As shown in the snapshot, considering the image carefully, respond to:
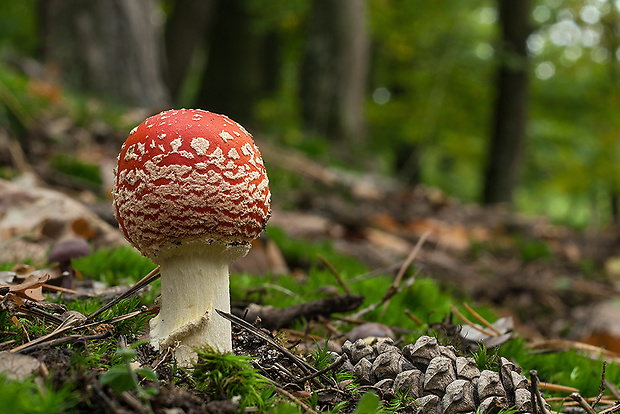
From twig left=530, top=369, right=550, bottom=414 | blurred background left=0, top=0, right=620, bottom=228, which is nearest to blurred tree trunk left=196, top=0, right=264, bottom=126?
blurred background left=0, top=0, right=620, bottom=228

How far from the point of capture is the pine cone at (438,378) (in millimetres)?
1668

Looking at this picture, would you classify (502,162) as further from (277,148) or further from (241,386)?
(241,386)

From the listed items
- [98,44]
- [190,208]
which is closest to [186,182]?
[190,208]

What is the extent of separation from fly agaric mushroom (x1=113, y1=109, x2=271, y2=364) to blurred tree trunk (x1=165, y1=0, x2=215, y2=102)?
34.9ft

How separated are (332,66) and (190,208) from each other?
24.1 feet

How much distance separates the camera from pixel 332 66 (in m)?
8.66

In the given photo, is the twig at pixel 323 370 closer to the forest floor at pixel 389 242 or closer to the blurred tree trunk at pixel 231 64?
the forest floor at pixel 389 242

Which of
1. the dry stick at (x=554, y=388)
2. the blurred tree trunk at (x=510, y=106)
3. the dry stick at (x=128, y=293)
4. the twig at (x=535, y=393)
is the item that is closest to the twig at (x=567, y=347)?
the dry stick at (x=554, y=388)

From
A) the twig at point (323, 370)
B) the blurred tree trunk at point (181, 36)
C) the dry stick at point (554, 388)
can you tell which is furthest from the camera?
the blurred tree trunk at point (181, 36)

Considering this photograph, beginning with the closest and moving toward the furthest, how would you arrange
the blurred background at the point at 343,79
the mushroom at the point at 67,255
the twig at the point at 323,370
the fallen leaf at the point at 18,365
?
1. the fallen leaf at the point at 18,365
2. the twig at the point at 323,370
3. the mushroom at the point at 67,255
4. the blurred background at the point at 343,79

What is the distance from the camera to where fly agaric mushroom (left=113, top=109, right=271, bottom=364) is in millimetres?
1730

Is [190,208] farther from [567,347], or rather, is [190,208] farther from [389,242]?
[389,242]

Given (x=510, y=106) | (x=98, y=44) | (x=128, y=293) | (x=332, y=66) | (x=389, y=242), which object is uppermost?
(x=98, y=44)

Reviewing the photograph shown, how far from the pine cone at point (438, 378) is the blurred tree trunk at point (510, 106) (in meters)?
8.68
